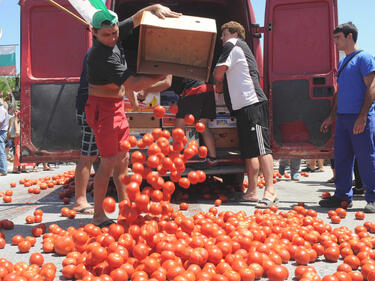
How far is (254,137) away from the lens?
16.0ft

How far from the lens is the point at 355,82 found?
4.54 metres

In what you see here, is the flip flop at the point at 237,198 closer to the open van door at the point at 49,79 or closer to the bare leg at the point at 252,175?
the bare leg at the point at 252,175

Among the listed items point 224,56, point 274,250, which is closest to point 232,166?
point 224,56

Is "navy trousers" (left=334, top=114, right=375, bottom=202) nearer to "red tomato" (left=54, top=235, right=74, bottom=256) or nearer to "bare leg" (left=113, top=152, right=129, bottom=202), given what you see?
"bare leg" (left=113, top=152, right=129, bottom=202)

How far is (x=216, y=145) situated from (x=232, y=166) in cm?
57

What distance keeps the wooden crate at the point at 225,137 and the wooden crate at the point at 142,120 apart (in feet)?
3.01

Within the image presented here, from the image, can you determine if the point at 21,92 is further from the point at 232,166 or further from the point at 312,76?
the point at 312,76

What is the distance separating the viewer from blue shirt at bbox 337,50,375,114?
4.46 m

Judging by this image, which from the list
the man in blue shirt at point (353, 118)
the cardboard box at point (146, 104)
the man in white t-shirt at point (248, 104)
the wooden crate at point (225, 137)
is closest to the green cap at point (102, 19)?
the man in white t-shirt at point (248, 104)

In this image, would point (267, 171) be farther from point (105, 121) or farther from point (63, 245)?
point (63, 245)

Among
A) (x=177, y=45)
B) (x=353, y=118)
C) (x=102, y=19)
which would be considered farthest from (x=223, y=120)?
(x=102, y=19)

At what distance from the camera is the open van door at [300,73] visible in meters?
5.08

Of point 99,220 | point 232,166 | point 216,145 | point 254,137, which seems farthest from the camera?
point 216,145

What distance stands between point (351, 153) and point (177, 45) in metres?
2.81
